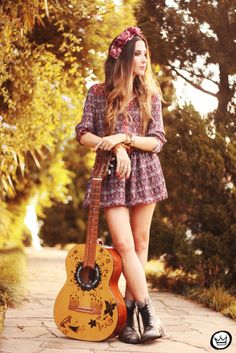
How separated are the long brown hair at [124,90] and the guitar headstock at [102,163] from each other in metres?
0.14

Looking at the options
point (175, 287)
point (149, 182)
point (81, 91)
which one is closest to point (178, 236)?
point (175, 287)

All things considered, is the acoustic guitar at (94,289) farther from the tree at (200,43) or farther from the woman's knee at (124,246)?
the tree at (200,43)

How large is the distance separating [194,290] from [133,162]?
7.81 feet

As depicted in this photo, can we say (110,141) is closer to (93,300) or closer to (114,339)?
(93,300)

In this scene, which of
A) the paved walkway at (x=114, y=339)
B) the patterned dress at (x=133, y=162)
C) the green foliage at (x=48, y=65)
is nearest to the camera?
the paved walkway at (x=114, y=339)

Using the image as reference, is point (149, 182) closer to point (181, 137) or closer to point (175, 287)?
point (181, 137)

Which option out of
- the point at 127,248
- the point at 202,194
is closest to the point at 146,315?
the point at 127,248

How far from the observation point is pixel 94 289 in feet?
12.5

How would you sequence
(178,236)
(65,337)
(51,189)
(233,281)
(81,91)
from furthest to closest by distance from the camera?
(51,189)
(81,91)
(178,236)
(233,281)
(65,337)

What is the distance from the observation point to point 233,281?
593 cm

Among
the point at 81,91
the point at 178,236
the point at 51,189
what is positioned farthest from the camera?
the point at 51,189

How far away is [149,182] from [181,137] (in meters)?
2.34

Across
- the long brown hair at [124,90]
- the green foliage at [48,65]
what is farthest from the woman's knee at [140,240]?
the green foliage at [48,65]

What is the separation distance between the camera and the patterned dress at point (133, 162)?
3.86 metres
